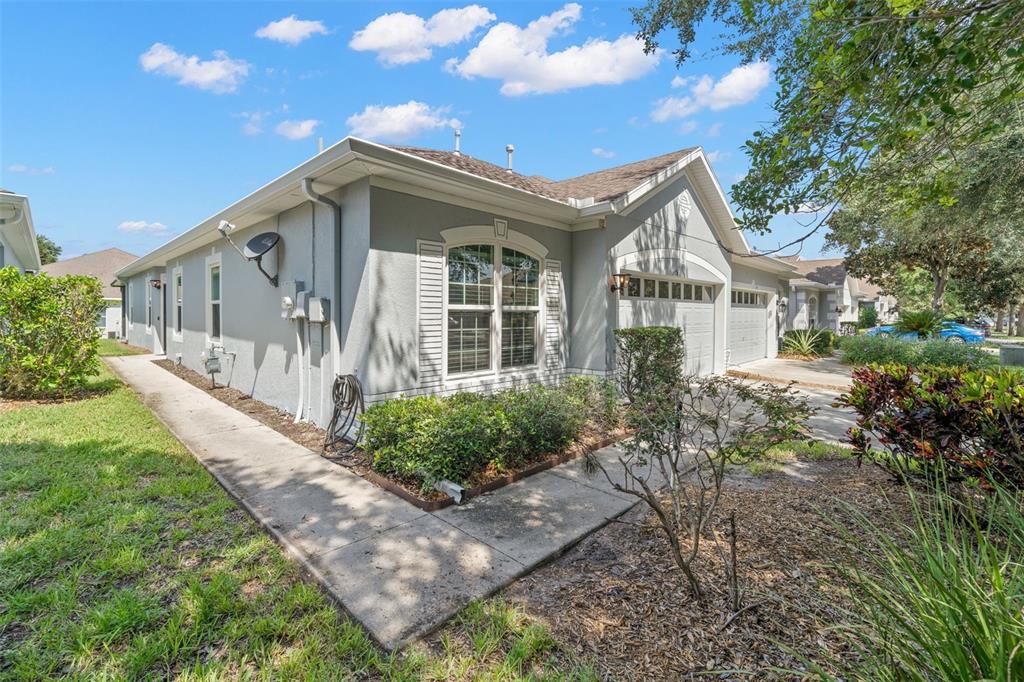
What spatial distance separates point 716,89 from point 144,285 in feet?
66.0

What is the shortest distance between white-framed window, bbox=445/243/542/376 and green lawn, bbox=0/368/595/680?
339 cm

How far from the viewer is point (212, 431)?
639cm

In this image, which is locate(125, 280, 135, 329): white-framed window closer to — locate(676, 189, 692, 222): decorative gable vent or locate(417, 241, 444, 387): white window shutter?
locate(417, 241, 444, 387): white window shutter

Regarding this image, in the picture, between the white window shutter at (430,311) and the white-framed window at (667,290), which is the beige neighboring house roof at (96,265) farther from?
the white-framed window at (667,290)

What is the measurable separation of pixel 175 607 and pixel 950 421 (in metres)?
Answer: 5.59

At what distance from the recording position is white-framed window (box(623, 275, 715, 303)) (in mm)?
8758

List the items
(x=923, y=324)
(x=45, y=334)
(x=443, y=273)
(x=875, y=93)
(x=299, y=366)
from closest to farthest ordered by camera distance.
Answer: (x=875, y=93) → (x=443, y=273) → (x=299, y=366) → (x=45, y=334) → (x=923, y=324)

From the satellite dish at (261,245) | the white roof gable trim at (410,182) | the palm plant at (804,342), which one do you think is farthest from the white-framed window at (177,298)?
the palm plant at (804,342)

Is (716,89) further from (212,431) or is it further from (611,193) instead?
(212,431)

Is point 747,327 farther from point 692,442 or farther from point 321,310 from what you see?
point 321,310

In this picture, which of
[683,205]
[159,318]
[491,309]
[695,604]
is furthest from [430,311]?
[159,318]

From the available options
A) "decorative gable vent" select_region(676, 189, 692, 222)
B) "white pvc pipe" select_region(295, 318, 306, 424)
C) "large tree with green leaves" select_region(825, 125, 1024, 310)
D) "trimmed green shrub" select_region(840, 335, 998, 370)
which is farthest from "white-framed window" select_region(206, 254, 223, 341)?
"trimmed green shrub" select_region(840, 335, 998, 370)

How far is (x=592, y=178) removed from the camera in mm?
10406

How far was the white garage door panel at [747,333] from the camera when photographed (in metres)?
13.6
